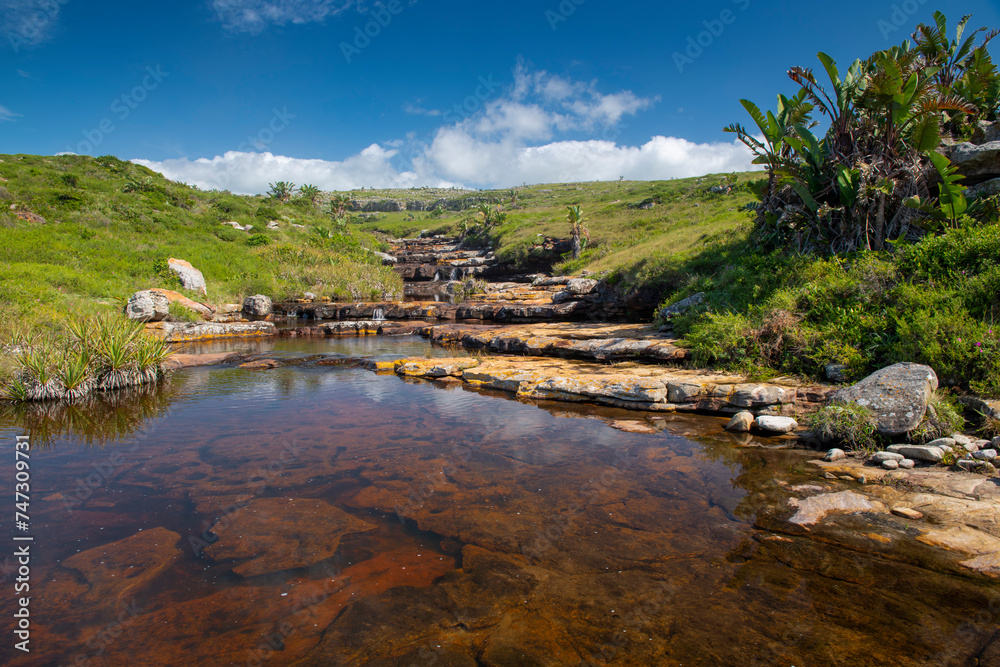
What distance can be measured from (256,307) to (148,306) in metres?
5.25

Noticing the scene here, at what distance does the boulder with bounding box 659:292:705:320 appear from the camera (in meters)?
12.2

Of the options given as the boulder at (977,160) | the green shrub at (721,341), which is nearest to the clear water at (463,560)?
the green shrub at (721,341)

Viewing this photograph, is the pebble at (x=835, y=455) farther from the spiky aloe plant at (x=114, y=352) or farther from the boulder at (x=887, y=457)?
the spiky aloe plant at (x=114, y=352)

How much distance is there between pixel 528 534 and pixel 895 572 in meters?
3.00

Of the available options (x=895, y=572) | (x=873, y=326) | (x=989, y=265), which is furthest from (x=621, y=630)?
(x=989, y=265)

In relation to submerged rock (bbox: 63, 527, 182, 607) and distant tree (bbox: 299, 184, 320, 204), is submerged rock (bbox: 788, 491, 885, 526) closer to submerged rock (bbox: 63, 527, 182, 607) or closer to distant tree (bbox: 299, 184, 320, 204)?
submerged rock (bbox: 63, 527, 182, 607)

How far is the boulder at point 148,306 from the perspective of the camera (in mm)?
18312

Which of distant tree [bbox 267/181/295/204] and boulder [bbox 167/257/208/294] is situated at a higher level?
distant tree [bbox 267/181/295/204]

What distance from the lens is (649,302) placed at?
17.0m

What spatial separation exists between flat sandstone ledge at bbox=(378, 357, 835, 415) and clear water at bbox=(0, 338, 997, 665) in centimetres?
125

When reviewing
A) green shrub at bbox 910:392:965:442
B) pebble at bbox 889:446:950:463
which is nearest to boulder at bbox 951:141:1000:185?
green shrub at bbox 910:392:965:442

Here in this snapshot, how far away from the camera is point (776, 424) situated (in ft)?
22.4

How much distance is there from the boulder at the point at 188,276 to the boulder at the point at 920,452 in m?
28.0

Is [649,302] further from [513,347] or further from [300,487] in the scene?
[300,487]
